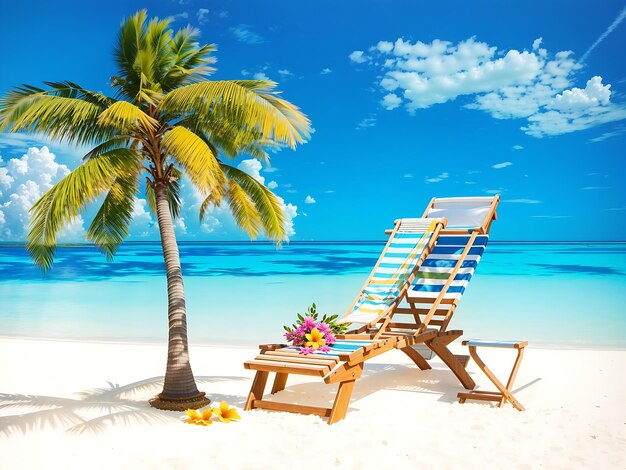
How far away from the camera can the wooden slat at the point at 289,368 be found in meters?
4.86

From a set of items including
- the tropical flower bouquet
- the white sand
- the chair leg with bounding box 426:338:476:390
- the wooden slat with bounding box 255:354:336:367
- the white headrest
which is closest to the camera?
the white sand

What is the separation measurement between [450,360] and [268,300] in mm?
11449

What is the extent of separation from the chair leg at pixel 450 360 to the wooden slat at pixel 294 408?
138cm

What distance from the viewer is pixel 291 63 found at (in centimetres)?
4425

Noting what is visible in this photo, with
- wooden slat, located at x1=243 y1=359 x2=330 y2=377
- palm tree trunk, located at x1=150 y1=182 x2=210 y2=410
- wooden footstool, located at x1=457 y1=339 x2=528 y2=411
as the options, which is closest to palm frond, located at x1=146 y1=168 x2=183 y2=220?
palm tree trunk, located at x1=150 y1=182 x2=210 y2=410

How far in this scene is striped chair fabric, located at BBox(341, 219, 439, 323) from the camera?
6277 mm

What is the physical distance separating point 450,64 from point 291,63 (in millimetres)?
10204

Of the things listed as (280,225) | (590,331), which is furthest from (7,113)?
(590,331)

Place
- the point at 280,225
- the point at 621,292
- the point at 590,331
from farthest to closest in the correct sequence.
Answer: the point at 621,292, the point at 590,331, the point at 280,225

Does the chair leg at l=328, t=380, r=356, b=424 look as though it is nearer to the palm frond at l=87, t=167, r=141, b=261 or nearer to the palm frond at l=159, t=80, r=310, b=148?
the palm frond at l=159, t=80, r=310, b=148

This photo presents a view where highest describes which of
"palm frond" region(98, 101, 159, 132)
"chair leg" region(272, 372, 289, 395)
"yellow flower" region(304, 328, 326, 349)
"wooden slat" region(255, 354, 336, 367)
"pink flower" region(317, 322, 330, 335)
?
"palm frond" region(98, 101, 159, 132)

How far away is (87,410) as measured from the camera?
5625mm

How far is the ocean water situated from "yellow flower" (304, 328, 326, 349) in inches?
237

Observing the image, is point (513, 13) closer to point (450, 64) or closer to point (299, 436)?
point (450, 64)
